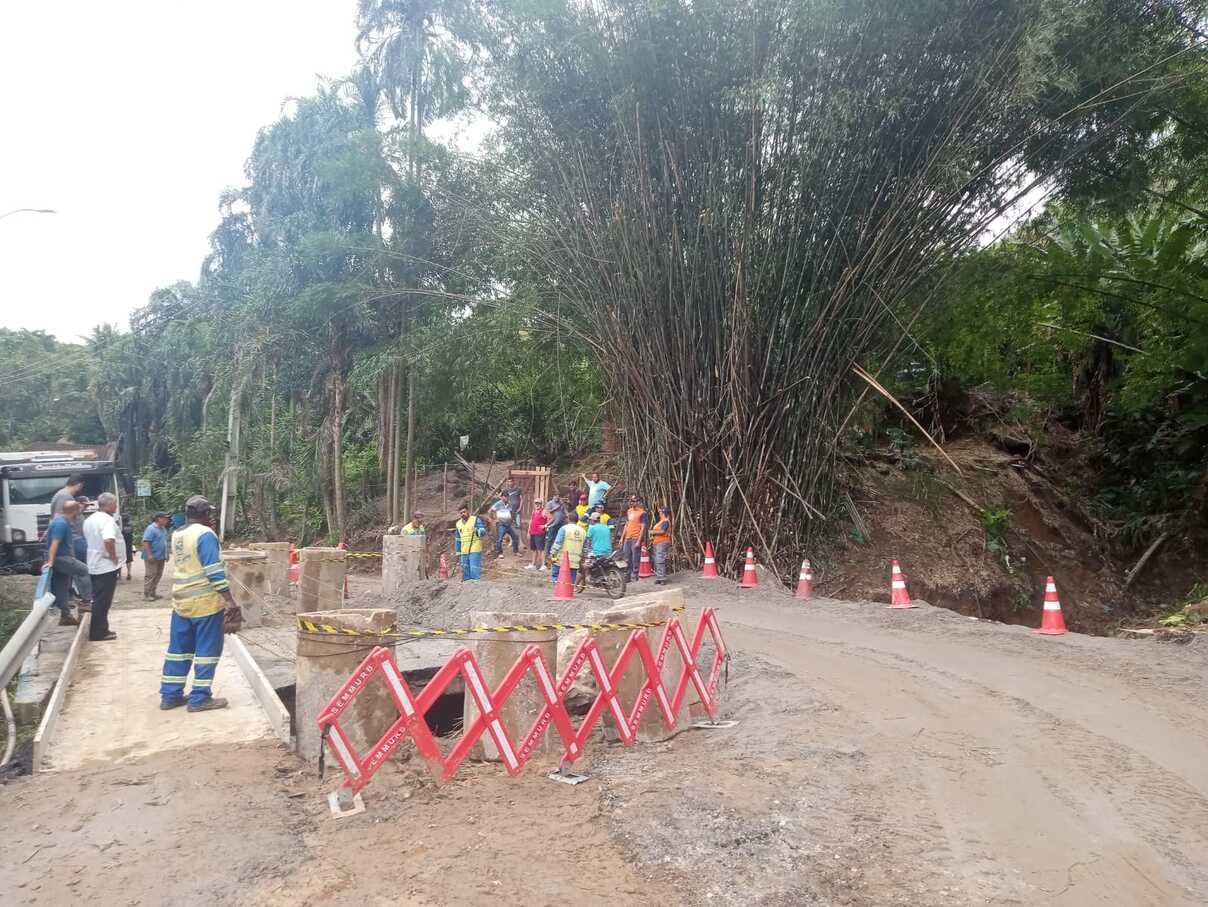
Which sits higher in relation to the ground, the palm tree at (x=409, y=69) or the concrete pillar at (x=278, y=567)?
the palm tree at (x=409, y=69)

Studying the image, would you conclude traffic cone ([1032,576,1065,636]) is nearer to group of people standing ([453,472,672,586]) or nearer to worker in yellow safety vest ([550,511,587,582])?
group of people standing ([453,472,672,586])

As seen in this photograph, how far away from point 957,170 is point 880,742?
7.72 metres

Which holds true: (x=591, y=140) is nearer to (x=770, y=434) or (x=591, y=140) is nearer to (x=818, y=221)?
(x=818, y=221)

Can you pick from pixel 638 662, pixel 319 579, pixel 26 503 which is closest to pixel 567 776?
pixel 638 662

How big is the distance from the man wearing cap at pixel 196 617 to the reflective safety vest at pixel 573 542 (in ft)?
20.3

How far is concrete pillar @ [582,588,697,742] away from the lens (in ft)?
19.0

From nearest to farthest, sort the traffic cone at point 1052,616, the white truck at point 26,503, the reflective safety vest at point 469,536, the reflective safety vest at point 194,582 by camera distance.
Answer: the reflective safety vest at point 194,582 < the traffic cone at point 1052,616 < the reflective safety vest at point 469,536 < the white truck at point 26,503

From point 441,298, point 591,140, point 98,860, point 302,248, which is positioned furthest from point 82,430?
point 98,860

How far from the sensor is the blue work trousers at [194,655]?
6133 millimetres

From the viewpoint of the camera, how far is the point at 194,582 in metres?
6.12

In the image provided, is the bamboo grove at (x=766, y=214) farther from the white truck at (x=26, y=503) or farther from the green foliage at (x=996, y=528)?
the white truck at (x=26, y=503)

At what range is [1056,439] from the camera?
1973cm

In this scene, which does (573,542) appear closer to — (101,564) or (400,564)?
(400,564)

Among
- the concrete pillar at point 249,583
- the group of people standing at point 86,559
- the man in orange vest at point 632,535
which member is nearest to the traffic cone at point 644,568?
the man in orange vest at point 632,535
